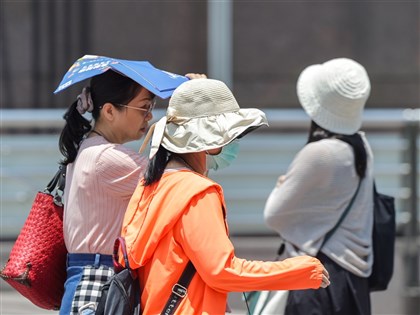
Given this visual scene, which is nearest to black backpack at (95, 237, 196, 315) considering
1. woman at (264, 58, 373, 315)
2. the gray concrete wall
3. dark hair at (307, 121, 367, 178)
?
woman at (264, 58, 373, 315)

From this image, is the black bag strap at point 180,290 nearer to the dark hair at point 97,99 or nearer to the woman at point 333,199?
the dark hair at point 97,99

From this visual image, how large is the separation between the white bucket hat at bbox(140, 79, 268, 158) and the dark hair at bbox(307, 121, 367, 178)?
1.19m

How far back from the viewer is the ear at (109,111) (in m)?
3.38

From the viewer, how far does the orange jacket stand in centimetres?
289

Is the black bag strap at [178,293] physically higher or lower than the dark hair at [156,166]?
lower

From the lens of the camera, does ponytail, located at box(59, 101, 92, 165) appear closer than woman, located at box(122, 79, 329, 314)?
No

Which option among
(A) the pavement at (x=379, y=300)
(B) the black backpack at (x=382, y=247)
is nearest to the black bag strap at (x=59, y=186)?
(B) the black backpack at (x=382, y=247)

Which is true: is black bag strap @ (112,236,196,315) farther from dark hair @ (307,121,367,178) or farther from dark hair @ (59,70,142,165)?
dark hair @ (307,121,367,178)

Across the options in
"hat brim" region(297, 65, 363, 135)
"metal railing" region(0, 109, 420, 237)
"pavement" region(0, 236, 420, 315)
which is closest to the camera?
"hat brim" region(297, 65, 363, 135)

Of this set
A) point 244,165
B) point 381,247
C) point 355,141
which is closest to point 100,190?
point 355,141

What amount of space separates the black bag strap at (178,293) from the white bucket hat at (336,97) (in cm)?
150

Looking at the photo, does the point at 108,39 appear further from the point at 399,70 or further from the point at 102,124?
the point at 102,124

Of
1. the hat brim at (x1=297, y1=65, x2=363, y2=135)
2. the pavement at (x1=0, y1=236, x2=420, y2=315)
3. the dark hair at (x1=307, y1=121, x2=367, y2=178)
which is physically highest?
the hat brim at (x1=297, y1=65, x2=363, y2=135)

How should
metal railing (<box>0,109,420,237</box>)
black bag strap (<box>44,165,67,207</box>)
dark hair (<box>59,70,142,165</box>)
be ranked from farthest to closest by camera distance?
metal railing (<box>0,109,420,237</box>)
black bag strap (<box>44,165,67,207</box>)
dark hair (<box>59,70,142,165</box>)
